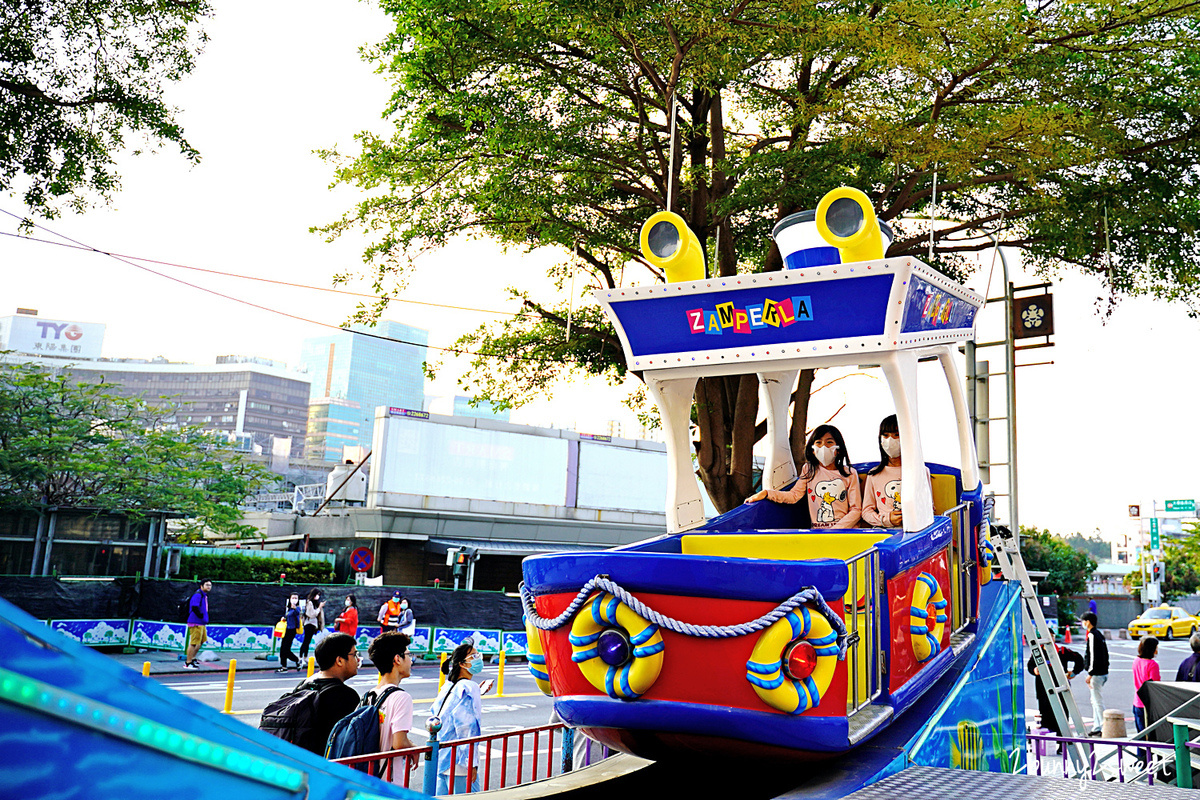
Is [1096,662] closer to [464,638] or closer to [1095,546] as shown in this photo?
[464,638]

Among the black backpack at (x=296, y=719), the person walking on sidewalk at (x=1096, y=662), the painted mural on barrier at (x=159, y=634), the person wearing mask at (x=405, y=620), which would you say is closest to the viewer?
the black backpack at (x=296, y=719)

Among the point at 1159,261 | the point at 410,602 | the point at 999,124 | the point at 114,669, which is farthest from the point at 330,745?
the point at 410,602

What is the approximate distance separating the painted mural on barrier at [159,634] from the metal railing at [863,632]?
18.4m

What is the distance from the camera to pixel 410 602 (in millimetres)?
23531

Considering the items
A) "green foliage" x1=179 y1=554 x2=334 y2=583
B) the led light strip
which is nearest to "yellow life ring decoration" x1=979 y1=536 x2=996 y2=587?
the led light strip

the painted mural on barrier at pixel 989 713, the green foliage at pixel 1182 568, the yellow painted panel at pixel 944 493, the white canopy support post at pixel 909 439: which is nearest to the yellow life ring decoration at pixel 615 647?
the painted mural on barrier at pixel 989 713

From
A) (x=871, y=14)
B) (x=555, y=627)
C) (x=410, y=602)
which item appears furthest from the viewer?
(x=410, y=602)

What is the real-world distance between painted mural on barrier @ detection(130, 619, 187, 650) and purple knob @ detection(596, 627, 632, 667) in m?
17.8

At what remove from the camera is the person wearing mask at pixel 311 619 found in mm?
17375

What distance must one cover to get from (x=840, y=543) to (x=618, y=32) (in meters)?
5.79

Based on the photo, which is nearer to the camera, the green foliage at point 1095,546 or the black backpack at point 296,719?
the black backpack at point 296,719

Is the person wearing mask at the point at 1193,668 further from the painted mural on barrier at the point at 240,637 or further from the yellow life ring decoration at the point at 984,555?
the painted mural on barrier at the point at 240,637

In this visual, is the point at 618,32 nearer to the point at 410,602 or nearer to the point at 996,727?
the point at 996,727

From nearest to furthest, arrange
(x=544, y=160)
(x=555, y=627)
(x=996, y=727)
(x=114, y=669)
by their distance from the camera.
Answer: (x=114, y=669) → (x=555, y=627) → (x=996, y=727) → (x=544, y=160)
